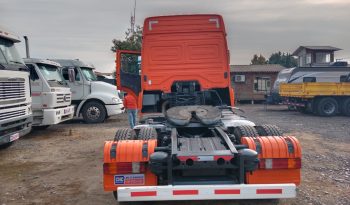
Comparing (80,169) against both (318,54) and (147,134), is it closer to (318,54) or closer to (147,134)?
(147,134)

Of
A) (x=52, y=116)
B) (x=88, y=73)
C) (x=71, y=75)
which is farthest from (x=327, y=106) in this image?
(x=52, y=116)

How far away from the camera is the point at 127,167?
4961 millimetres

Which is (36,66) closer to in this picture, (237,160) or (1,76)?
(1,76)

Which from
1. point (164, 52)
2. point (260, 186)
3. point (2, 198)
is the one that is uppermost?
point (164, 52)

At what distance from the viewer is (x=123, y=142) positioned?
518cm

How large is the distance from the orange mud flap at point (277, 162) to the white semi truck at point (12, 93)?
568 cm

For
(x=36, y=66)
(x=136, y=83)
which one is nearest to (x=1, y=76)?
(x=136, y=83)

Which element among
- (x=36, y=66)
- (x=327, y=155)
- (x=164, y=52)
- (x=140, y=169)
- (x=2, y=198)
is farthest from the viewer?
(x=36, y=66)

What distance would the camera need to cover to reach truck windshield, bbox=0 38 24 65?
942 centimetres

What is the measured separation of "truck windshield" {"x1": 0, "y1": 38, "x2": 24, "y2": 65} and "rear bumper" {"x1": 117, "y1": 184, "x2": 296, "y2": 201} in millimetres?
6166

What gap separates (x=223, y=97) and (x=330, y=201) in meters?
3.61

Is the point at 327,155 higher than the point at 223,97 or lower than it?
lower

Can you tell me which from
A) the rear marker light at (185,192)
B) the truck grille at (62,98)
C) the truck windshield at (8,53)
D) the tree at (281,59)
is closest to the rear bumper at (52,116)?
the truck grille at (62,98)

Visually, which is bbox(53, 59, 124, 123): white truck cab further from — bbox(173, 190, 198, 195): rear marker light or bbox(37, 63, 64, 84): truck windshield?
bbox(173, 190, 198, 195): rear marker light
